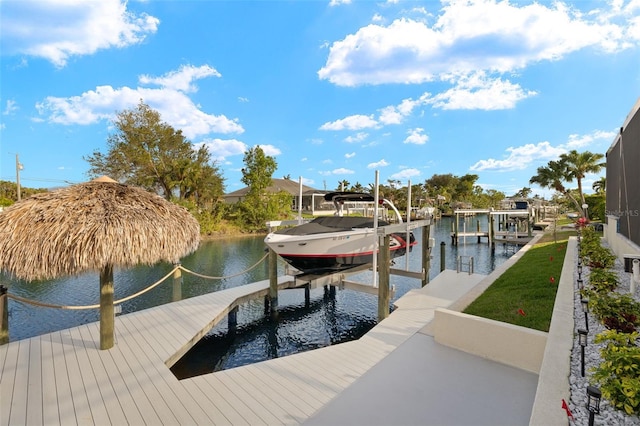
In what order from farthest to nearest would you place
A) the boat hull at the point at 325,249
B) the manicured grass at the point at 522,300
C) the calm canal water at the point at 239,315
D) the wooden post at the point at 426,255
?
the wooden post at the point at 426,255
the boat hull at the point at 325,249
the calm canal water at the point at 239,315
the manicured grass at the point at 522,300

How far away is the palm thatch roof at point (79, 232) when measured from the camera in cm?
419

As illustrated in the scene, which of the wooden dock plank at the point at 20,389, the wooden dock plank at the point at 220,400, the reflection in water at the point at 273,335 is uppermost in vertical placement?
the wooden dock plank at the point at 20,389

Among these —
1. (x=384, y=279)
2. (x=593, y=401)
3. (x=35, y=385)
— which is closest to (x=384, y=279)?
(x=384, y=279)

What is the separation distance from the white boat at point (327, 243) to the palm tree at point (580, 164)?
29.2m

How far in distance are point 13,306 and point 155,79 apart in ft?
52.8

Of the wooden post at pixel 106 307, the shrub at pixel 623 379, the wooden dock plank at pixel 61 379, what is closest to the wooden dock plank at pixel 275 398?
the wooden dock plank at pixel 61 379

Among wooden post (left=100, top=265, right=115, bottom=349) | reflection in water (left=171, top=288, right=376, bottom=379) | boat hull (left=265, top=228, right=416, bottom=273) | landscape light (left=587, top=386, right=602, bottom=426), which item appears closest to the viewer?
landscape light (left=587, top=386, right=602, bottom=426)

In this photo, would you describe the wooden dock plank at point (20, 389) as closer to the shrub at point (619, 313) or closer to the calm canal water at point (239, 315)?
the calm canal water at point (239, 315)

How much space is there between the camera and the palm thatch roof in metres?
4.19

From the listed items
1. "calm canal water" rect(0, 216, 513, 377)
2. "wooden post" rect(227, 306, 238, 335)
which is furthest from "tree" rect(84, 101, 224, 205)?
"wooden post" rect(227, 306, 238, 335)

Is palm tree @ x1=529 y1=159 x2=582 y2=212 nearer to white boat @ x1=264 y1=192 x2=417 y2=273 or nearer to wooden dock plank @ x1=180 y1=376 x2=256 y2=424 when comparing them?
white boat @ x1=264 y1=192 x2=417 y2=273

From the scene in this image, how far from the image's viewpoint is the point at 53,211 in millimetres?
4344

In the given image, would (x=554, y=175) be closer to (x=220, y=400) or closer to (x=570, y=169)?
(x=570, y=169)

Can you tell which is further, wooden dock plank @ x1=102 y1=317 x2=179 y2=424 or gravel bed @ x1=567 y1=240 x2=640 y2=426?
wooden dock plank @ x1=102 y1=317 x2=179 y2=424
